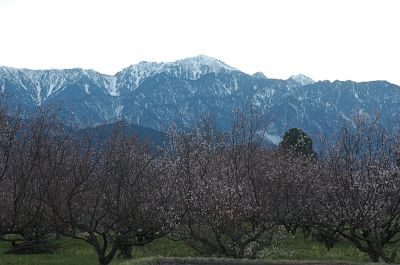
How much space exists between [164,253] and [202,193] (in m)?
6.49

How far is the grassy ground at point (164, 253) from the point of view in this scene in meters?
25.8

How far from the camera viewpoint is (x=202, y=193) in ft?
76.4

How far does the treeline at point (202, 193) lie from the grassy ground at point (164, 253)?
208 centimetres

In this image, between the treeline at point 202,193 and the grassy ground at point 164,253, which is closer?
the treeline at point 202,193

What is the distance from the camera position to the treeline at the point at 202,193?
20.3m

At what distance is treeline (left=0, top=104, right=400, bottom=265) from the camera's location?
20.3m

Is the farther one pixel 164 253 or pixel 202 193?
pixel 164 253

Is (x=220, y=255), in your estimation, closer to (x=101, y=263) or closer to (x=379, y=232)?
(x=101, y=263)

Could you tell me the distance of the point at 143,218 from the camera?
2255cm

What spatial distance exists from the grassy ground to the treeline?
2.08 metres

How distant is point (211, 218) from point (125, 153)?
15.8 ft

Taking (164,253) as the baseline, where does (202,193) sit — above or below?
above

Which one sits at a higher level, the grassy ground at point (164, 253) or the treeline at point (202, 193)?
the treeline at point (202, 193)

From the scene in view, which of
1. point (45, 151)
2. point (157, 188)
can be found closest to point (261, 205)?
point (157, 188)
